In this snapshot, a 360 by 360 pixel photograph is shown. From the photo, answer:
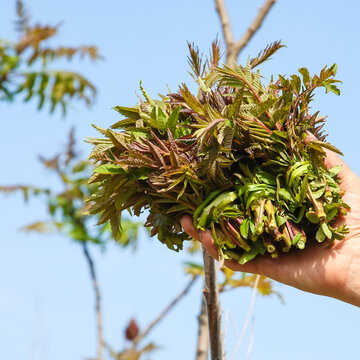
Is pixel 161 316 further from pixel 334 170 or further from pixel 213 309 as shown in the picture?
pixel 334 170

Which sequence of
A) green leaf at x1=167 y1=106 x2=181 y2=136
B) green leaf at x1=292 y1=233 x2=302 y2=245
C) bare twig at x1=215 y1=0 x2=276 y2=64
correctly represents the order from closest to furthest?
green leaf at x1=292 y1=233 x2=302 y2=245 → green leaf at x1=167 y1=106 x2=181 y2=136 → bare twig at x1=215 y1=0 x2=276 y2=64

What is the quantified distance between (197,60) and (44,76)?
4.40 metres

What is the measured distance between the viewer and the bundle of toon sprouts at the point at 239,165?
1.52 m

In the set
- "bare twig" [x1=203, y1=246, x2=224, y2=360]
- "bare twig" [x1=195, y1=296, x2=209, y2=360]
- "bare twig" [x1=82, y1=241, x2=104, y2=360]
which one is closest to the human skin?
"bare twig" [x1=203, y1=246, x2=224, y2=360]

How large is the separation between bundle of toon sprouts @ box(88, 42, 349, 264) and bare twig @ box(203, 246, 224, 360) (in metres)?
0.53

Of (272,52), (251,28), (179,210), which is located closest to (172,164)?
(179,210)

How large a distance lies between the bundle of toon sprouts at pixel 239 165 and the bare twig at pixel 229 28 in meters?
1.92

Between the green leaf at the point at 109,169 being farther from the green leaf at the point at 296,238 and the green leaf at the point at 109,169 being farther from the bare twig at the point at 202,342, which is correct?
the bare twig at the point at 202,342

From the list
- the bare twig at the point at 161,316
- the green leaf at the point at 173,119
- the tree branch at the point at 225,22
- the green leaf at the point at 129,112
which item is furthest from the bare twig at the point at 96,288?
the green leaf at the point at 173,119

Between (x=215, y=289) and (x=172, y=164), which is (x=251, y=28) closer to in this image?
(x=215, y=289)

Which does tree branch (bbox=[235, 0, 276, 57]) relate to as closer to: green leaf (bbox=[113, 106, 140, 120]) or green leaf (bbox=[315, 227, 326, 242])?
green leaf (bbox=[113, 106, 140, 120])

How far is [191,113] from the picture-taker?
5.50ft

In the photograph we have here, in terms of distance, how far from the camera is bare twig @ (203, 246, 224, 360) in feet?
7.11

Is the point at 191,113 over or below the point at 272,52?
below
